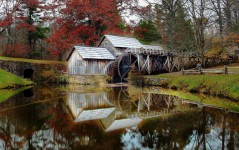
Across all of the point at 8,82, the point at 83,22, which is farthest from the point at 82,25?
the point at 8,82

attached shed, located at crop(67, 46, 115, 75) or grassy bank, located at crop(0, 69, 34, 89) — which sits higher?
attached shed, located at crop(67, 46, 115, 75)

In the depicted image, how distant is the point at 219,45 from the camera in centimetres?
3219

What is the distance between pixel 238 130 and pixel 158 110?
→ 4.26 meters

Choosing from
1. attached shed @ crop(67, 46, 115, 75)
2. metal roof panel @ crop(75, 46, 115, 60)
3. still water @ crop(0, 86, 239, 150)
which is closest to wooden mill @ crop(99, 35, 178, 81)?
metal roof panel @ crop(75, 46, 115, 60)

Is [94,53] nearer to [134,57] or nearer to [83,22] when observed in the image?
[134,57]

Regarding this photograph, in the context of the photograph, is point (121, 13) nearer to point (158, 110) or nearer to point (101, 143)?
point (158, 110)

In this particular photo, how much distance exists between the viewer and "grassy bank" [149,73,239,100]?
1541 centimetres

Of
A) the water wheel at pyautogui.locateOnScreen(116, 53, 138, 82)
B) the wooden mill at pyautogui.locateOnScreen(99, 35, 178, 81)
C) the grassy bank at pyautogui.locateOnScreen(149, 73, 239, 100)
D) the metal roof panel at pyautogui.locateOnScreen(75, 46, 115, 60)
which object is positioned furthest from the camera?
the water wheel at pyautogui.locateOnScreen(116, 53, 138, 82)

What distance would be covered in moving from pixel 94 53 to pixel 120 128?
22257 millimetres

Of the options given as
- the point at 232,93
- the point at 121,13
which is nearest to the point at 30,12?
the point at 121,13

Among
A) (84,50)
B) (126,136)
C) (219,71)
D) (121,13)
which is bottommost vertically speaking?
(126,136)

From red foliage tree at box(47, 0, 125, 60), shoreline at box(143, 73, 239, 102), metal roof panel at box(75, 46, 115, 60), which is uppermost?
red foliage tree at box(47, 0, 125, 60)

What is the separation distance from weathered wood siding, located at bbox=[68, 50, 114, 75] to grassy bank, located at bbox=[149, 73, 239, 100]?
9.87 metres

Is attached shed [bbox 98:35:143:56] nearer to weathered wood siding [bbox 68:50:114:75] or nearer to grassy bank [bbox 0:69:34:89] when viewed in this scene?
weathered wood siding [bbox 68:50:114:75]
